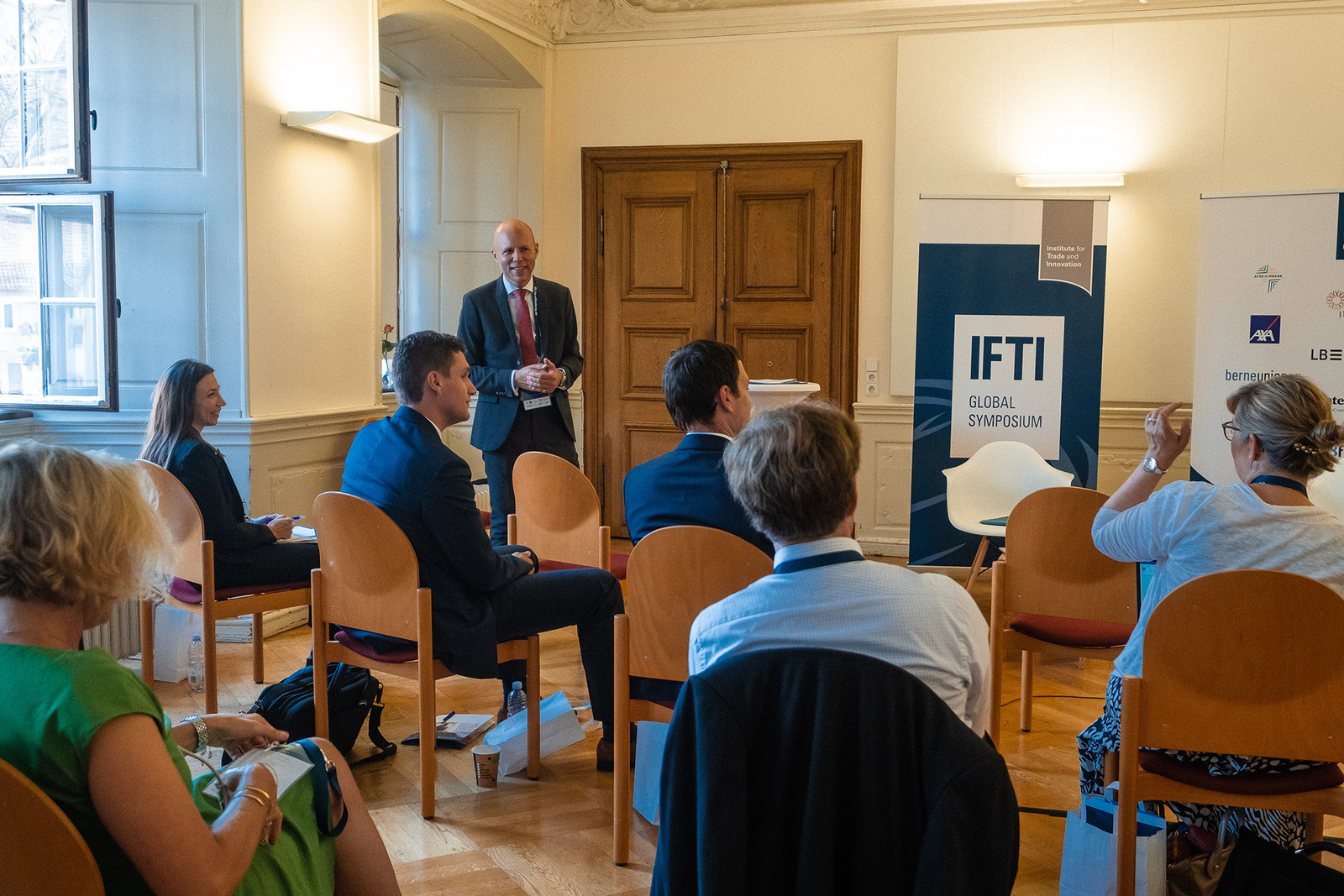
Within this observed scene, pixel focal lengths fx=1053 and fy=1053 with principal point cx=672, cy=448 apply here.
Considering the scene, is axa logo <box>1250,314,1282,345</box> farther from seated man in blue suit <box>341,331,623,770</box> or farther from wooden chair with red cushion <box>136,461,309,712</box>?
wooden chair with red cushion <box>136,461,309,712</box>

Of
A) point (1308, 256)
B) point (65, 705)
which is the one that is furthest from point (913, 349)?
point (65, 705)

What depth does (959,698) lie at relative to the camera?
1411 mm

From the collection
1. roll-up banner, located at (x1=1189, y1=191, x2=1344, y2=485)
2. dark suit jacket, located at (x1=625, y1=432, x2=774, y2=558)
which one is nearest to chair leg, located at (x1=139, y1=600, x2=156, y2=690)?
dark suit jacket, located at (x1=625, y1=432, x2=774, y2=558)

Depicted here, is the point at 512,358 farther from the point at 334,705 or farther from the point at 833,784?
the point at 833,784

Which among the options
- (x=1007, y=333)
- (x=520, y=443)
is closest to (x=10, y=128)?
(x=520, y=443)

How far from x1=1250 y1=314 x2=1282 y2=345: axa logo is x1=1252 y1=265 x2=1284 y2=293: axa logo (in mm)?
123

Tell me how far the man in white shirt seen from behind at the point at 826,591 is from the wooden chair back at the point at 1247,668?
618 mm

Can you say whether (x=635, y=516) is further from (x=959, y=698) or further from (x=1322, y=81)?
(x=1322, y=81)

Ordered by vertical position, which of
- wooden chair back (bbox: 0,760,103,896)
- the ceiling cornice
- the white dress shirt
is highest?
the ceiling cornice

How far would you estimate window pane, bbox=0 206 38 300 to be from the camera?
4203mm

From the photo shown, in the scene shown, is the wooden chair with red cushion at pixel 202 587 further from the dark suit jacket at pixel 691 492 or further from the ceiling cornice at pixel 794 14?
the ceiling cornice at pixel 794 14

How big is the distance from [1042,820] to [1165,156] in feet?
14.2

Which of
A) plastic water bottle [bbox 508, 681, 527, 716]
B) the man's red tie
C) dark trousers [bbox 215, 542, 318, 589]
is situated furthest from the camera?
the man's red tie

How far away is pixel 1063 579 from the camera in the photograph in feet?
9.72
